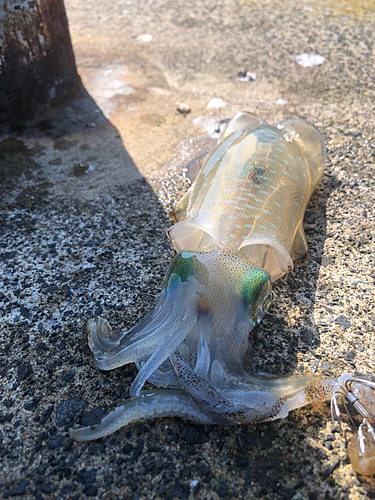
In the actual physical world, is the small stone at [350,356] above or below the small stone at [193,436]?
below

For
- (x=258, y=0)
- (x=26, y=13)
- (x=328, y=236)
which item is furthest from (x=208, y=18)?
(x=328, y=236)

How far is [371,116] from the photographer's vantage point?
10.6ft

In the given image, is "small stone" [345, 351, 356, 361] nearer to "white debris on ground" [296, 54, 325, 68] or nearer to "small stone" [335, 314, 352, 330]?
"small stone" [335, 314, 352, 330]

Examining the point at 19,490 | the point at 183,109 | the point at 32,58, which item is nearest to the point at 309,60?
the point at 183,109

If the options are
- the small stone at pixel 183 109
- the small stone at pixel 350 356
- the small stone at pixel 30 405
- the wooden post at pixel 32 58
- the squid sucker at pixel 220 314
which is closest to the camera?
the squid sucker at pixel 220 314

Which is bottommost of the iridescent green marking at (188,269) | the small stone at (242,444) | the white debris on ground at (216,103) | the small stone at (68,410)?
the small stone at (242,444)

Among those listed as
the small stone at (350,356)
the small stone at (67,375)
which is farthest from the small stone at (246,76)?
the small stone at (67,375)

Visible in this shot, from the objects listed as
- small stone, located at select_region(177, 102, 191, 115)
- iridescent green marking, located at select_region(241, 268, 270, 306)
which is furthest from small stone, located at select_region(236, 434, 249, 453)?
small stone, located at select_region(177, 102, 191, 115)

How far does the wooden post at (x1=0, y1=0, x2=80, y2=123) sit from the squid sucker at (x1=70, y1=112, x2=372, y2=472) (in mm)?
1677

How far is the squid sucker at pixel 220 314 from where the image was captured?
157cm

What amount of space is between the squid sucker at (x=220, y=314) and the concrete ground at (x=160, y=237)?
10 centimetres

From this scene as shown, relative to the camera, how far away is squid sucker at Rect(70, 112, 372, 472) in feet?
5.16

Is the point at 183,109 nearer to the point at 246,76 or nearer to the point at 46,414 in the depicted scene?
the point at 246,76

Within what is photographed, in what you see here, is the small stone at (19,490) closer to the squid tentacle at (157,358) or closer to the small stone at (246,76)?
the squid tentacle at (157,358)
